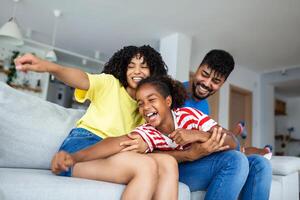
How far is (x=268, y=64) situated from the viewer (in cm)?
523

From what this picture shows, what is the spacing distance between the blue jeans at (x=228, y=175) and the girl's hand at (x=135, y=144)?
9.6 inches

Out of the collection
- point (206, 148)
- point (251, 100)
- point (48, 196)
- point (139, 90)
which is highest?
point (251, 100)

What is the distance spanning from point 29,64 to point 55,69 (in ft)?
0.30

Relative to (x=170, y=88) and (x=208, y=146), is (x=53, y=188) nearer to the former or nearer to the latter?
(x=208, y=146)

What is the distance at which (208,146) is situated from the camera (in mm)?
1018

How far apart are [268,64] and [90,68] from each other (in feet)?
12.3

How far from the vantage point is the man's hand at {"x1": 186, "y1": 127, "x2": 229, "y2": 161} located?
1016mm

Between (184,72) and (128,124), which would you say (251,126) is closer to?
(184,72)

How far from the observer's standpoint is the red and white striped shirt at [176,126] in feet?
3.42

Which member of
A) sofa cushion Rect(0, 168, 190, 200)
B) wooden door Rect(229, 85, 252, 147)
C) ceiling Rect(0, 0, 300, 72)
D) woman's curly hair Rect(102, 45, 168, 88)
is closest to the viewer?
sofa cushion Rect(0, 168, 190, 200)

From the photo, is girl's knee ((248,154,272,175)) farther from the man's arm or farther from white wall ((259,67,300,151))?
white wall ((259,67,300,151))

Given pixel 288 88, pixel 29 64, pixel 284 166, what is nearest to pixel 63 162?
pixel 29 64

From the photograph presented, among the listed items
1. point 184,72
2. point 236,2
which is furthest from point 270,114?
point 236,2

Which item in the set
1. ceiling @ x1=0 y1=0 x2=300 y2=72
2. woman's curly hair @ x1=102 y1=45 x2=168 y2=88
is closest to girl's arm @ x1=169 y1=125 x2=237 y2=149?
woman's curly hair @ x1=102 y1=45 x2=168 y2=88
